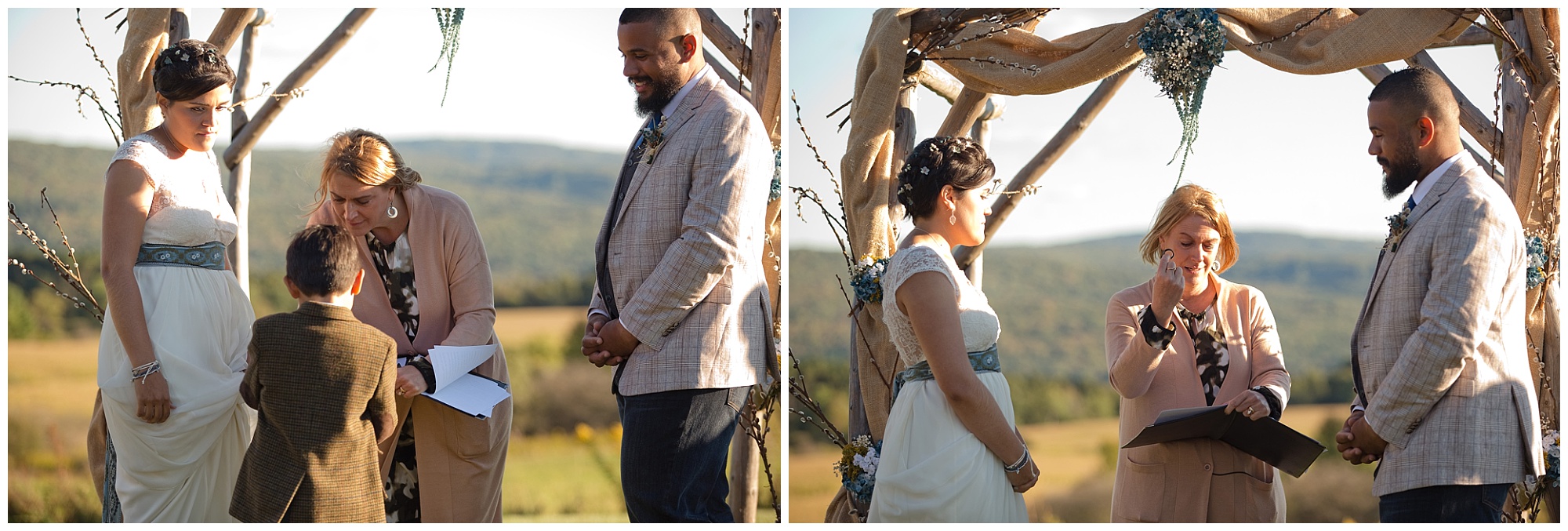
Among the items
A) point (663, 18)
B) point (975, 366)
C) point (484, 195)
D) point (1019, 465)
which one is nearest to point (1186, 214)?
point (975, 366)

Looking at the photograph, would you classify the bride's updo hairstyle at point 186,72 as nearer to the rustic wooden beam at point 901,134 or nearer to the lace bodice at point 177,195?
the lace bodice at point 177,195

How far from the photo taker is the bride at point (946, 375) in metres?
2.62

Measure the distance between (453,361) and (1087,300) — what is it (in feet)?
36.7

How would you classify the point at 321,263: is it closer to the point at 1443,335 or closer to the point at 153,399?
the point at 153,399

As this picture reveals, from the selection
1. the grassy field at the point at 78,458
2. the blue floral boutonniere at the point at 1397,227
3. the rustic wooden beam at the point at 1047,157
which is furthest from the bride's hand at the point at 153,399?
the blue floral boutonniere at the point at 1397,227

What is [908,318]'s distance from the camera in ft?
8.97

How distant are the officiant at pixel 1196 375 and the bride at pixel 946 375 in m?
0.64

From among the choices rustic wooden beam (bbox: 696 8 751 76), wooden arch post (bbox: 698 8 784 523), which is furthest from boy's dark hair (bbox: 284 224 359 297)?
rustic wooden beam (bbox: 696 8 751 76)

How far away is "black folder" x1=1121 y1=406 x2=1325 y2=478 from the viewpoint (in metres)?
3.01

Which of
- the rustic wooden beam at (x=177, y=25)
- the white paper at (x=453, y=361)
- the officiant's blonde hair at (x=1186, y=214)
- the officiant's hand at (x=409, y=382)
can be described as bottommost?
the officiant's hand at (x=409, y=382)

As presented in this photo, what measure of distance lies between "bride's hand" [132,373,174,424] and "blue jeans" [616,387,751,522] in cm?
132

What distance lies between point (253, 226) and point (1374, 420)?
1008 cm

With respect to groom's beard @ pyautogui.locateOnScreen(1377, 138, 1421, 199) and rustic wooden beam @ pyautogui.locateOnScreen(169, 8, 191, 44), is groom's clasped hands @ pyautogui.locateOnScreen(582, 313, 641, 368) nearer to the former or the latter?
groom's beard @ pyautogui.locateOnScreen(1377, 138, 1421, 199)

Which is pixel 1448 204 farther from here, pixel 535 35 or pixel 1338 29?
pixel 535 35
